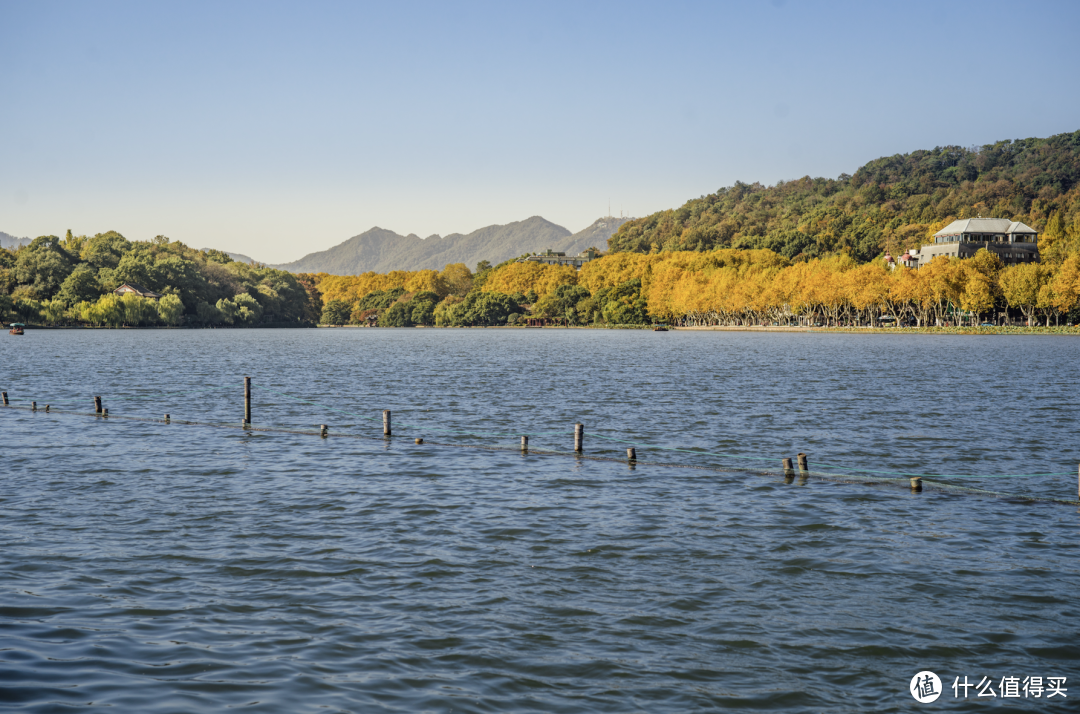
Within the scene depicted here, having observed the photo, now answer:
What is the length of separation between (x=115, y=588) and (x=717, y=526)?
40.1 feet

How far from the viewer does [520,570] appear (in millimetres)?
16109

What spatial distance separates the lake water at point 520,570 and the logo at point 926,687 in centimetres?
17

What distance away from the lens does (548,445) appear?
31953 mm

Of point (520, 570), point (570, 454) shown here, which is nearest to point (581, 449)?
point (570, 454)

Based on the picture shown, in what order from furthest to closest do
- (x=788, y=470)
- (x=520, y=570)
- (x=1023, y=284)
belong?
(x=1023, y=284), (x=788, y=470), (x=520, y=570)

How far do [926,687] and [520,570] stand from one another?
283 inches

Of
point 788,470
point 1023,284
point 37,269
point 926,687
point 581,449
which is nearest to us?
point 926,687

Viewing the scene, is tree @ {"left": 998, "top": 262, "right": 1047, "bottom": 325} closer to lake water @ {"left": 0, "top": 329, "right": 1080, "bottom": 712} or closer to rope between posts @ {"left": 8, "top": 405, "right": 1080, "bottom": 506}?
lake water @ {"left": 0, "top": 329, "right": 1080, "bottom": 712}

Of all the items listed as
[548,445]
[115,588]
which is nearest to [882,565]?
[115,588]

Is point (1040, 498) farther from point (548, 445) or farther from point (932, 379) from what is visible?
point (932, 379)

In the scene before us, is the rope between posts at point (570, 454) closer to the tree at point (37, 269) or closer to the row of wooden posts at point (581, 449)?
the row of wooden posts at point (581, 449)

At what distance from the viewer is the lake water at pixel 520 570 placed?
37.6 feet

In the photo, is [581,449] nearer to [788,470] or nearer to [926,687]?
[788,470]

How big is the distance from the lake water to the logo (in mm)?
166
